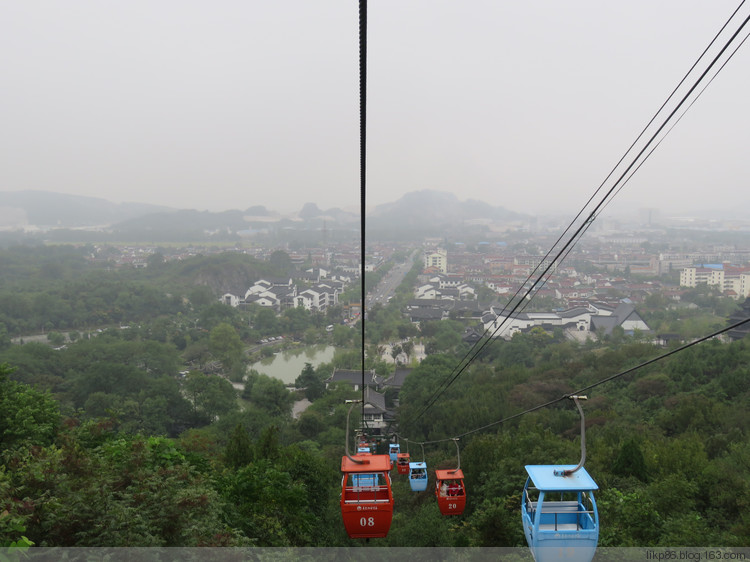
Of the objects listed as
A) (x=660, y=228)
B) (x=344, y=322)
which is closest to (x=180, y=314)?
(x=344, y=322)

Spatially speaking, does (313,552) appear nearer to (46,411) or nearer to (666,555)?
(666,555)

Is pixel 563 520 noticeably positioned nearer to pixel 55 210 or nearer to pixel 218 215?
pixel 218 215

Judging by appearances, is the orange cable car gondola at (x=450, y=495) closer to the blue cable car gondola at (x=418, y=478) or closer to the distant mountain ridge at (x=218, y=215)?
the blue cable car gondola at (x=418, y=478)

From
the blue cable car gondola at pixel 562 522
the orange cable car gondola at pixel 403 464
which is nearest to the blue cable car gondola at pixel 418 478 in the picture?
the orange cable car gondola at pixel 403 464

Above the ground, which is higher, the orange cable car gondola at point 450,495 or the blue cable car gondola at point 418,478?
the orange cable car gondola at point 450,495

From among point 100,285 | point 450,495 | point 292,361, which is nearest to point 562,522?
point 450,495

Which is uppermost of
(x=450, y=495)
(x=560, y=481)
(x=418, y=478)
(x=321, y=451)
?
(x=560, y=481)

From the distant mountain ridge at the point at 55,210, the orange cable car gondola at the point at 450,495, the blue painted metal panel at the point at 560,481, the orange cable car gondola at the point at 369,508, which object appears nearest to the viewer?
the blue painted metal panel at the point at 560,481
